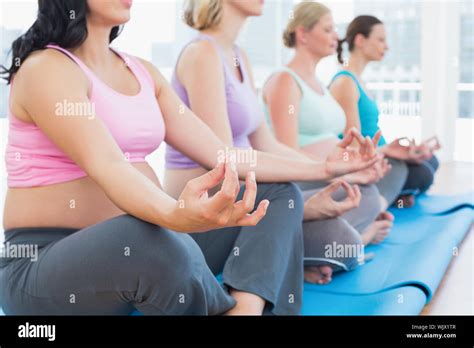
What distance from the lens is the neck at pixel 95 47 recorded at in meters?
1.21

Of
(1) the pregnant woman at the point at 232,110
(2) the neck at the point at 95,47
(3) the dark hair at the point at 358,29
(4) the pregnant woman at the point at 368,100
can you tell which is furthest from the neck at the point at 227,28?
(3) the dark hair at the point at 358,29

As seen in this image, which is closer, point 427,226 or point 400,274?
point 400,274

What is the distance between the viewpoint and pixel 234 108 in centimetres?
167

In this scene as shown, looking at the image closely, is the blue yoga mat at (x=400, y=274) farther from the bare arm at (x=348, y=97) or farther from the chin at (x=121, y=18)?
the chin at (x=121, y=18)

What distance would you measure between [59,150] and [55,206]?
0.09 metres

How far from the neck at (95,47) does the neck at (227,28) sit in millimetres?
505

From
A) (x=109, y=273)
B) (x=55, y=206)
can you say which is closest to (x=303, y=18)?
(x=55, y=206)

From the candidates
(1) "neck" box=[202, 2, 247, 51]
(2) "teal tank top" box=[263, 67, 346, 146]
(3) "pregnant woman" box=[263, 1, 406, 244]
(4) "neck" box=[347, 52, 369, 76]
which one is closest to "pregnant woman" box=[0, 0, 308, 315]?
(1) "neck" box=[202, 2, 247, 51]

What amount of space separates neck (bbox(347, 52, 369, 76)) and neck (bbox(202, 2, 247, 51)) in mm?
1198

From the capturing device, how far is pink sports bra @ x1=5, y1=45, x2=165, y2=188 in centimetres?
114

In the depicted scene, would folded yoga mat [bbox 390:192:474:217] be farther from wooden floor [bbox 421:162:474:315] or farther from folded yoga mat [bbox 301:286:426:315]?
folded yoga mat [bbox 301:286:426:315]

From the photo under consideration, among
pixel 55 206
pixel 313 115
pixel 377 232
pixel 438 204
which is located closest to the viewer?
pixel 55 206

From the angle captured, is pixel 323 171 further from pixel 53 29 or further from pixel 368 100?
pixel 368 100
